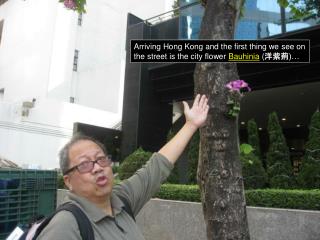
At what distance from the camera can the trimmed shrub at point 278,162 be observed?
8.84 m

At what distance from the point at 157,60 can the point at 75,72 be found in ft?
58.6

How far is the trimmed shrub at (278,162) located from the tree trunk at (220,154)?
5.94m

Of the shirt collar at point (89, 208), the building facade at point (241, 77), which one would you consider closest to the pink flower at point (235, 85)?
the shirt collar at point (89, 208)

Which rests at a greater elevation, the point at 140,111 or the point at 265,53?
the point at 140,111

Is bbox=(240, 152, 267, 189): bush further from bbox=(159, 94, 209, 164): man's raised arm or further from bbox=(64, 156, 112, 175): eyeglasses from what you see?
bbox=(64, 156, 112, 175): eyeglasses

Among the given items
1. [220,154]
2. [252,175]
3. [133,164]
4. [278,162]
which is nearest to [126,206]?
[220,154]

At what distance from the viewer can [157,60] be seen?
429 centimetres

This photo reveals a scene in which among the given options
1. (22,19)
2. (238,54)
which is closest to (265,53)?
(238,54)

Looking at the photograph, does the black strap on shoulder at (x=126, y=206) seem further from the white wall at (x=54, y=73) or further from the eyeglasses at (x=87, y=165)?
the white wall at (x=54, y=73)

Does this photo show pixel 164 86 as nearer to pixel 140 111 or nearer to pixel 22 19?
pixel 140 111

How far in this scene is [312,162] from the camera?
8344 mm

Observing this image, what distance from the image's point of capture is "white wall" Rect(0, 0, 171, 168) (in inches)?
717

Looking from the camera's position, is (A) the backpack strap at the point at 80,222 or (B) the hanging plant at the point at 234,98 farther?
(B) the hanging plant at the point at 234,98

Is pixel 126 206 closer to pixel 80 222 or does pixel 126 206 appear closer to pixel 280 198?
pixel 80 222
